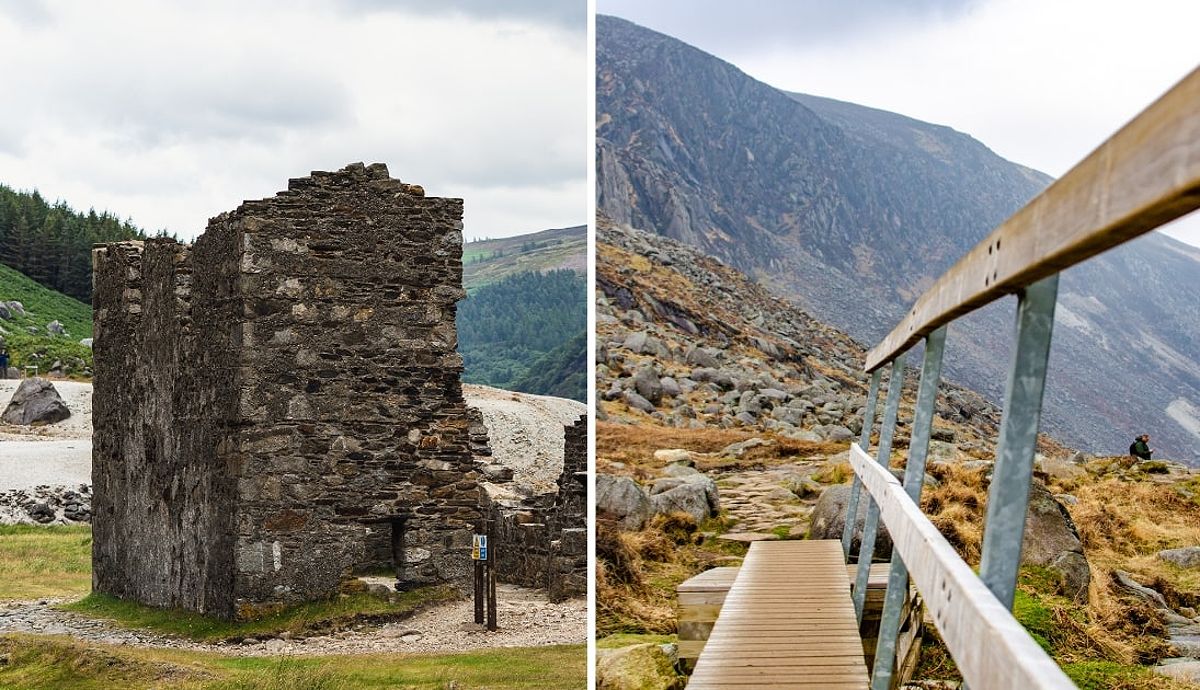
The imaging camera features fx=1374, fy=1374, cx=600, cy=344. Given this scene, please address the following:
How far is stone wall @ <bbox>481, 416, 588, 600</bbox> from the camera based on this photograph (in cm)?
1320

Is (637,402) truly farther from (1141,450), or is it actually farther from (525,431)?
(1141,450)

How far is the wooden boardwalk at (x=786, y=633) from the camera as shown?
4742 mm

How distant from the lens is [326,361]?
1177 cm

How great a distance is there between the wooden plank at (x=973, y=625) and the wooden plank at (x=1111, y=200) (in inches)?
18.1

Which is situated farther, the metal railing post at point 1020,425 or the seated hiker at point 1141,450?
the seated hiker at point 1141,450

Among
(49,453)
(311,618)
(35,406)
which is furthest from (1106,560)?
(35,406)

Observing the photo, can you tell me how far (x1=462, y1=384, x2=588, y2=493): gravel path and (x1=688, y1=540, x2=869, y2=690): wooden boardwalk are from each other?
19252 millimetres

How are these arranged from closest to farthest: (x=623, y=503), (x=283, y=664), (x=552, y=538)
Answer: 1. (x=283, y=664)
2. (x=552, y=538)
3. (x=623, y=503)

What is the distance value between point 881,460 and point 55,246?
210ft

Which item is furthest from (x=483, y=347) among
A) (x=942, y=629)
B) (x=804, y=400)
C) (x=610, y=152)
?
(x=942, y=629)

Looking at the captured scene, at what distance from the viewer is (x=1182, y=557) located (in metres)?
12.8

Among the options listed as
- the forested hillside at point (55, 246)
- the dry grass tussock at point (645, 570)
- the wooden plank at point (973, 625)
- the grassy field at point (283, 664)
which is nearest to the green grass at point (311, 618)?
the grassy field at point (283, 664)

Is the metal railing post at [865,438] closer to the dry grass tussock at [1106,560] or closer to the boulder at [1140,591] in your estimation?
the dry grass tussock at [1106,560]

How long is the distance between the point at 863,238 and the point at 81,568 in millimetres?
103450
